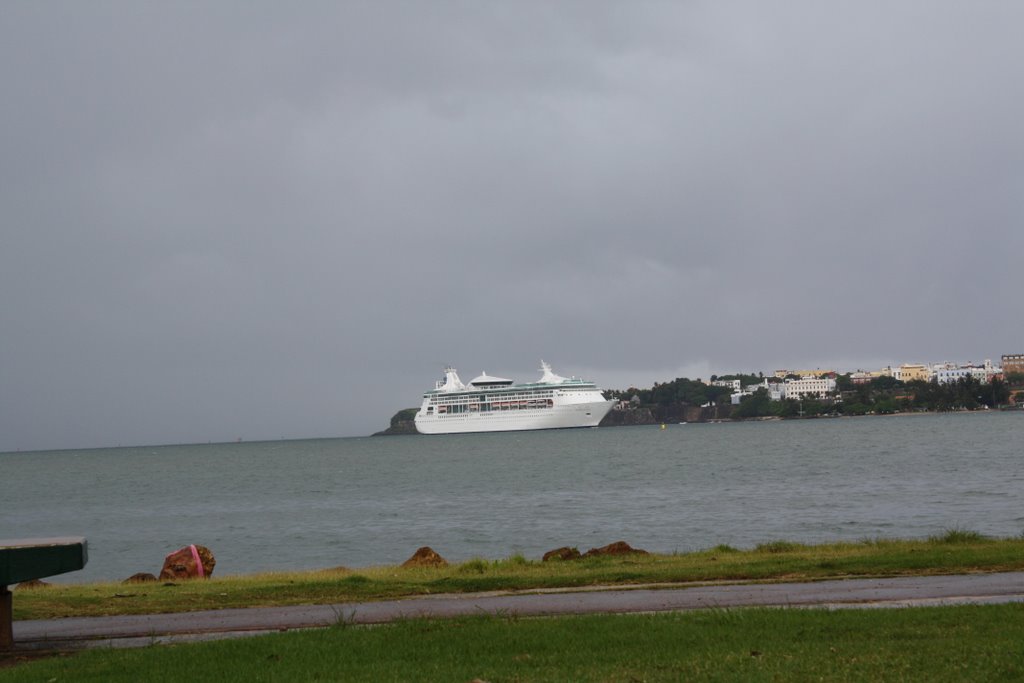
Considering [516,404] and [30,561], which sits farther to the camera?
[516,404]

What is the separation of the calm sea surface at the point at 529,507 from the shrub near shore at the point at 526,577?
8045 mm

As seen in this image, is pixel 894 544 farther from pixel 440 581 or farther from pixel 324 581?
pixel 324 581

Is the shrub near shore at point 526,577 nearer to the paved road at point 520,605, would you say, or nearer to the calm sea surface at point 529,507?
the paved road at point 520,605

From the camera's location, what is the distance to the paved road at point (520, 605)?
959 cm

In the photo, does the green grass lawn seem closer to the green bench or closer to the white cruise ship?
the green bench

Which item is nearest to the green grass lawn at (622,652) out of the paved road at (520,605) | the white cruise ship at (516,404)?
the paved road at (520,605)

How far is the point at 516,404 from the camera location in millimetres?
140500

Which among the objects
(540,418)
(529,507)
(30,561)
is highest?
(540,418)

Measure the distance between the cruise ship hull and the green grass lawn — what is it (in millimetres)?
128797

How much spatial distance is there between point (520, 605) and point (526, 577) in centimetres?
299

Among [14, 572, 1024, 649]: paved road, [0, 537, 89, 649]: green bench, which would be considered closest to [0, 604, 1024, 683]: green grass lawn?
[0, 537, 89, 649]: green bench

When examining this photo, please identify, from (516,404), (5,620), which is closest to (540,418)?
(516,404)

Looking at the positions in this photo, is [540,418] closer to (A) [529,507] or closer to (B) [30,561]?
(A) [529,507]

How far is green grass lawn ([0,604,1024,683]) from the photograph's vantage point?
666 centimetres
